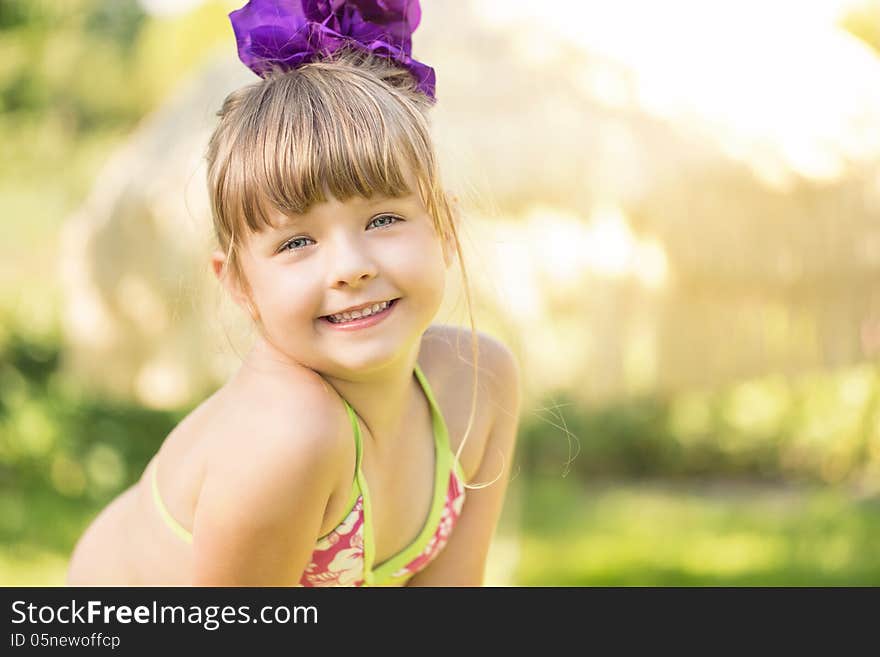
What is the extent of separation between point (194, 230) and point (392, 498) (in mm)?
2392

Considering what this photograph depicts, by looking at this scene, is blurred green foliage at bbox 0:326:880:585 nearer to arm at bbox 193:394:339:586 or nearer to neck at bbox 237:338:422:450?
neck at bbox 237:338:422:450

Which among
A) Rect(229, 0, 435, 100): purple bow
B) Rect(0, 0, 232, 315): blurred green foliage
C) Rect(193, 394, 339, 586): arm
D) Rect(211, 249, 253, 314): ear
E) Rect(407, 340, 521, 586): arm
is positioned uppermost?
Rect(229, 0, 435, 100): purple bow

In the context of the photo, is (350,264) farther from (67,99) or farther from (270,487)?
(67,99)

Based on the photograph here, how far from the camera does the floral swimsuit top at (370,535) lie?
167 centimetres

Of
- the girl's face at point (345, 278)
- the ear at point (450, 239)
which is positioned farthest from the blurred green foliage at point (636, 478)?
the girl's face at point (345, 278)

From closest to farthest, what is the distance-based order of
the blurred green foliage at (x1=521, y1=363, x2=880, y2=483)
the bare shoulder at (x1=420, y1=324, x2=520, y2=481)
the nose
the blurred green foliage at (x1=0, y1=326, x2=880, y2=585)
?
the nose → the bare shoulder at (x1=420, y1=324, x2=520, y2=481) → the blurred green foliage at (x1=0, y1=326, x2=880, y2=585) → the blurred green foliage at (x1=521, y1=363, x2=880, y2=483)

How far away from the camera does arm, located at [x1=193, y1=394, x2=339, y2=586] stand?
1.51m

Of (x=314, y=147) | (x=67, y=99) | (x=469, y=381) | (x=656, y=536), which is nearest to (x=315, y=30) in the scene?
(x=314, y=147)

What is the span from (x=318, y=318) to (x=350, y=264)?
11 cm

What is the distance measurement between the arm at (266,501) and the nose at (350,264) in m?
0.20

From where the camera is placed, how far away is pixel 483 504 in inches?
77.6

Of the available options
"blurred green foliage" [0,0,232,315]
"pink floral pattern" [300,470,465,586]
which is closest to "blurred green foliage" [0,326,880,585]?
"blurred green foliage" [0,0,232,315]
